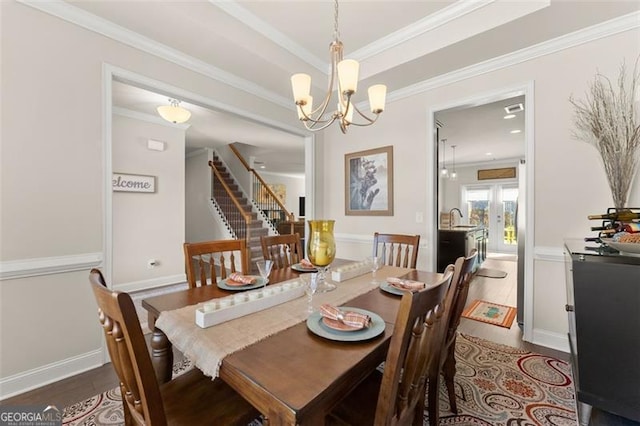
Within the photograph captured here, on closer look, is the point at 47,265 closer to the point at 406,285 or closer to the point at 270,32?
the point at 406,285

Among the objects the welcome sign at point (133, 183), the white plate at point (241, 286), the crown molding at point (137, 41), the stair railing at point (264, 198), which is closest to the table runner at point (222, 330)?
the white plate at point (241, 286)

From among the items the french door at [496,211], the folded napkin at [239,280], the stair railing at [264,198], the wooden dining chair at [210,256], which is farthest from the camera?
the french door at [496,211]

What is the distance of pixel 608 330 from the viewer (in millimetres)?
1429

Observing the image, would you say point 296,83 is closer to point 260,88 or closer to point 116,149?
point 260,88

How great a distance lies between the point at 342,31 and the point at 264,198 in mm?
6010

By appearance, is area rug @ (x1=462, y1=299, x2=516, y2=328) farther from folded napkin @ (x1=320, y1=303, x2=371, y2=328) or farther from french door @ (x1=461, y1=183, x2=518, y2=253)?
french door @ (x1=461, y1=183, x2=518, y2=253)

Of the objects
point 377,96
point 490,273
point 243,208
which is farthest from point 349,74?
point 243,208

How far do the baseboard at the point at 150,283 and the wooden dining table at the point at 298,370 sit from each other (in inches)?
139

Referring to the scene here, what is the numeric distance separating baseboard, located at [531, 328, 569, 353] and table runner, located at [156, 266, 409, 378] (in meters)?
2.14

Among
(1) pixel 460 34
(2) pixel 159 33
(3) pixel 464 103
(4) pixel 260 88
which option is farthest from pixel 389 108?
(2) pixel 159 33

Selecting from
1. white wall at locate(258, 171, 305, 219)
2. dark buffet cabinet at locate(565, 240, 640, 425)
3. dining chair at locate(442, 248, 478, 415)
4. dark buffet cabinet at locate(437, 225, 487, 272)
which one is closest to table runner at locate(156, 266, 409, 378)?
dining chair at locate(442, 248, 478, 415)

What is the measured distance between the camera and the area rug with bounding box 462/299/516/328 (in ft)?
9.86

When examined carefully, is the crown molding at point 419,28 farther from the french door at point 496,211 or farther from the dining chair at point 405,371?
the french door at point 496,211

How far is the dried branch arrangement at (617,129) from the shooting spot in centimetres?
191
